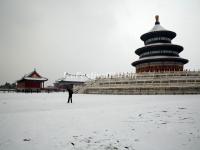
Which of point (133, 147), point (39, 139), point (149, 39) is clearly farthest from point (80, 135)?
point (149, 39)

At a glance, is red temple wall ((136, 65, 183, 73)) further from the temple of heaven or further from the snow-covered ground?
the snow-covered ground

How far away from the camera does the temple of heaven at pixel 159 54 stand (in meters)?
34.4

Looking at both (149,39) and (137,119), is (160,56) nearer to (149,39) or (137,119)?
(149,39)

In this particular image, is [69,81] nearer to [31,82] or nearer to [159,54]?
[31,82]

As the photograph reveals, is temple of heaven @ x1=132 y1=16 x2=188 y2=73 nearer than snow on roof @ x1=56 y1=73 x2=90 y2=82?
Yes

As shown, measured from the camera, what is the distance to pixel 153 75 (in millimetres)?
25203

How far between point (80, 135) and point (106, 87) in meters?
22.0

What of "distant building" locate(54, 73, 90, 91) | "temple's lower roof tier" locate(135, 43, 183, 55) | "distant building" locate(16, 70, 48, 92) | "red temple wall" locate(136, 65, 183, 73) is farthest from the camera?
"distant building" locate(54, 73, 90, 91)

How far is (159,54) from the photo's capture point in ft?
117

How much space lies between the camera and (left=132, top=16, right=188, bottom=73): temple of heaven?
1353 inches

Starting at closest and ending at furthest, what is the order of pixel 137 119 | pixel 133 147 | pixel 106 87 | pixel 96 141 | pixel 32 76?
pixel 133 147, pixel 96 141, pixel 137 119, pixel 106 87, pixel 32 76

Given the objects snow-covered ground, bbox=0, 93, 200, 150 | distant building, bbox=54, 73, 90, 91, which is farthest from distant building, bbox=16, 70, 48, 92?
snow-covered ground, bbox=0, 93, 200, 150

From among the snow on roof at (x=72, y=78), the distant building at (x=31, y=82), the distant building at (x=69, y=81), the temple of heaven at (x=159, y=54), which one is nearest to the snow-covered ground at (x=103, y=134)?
the temple of heaven at (x=159, y=54)

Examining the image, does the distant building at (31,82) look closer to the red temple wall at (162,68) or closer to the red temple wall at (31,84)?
the red temple wall at (31,84)
